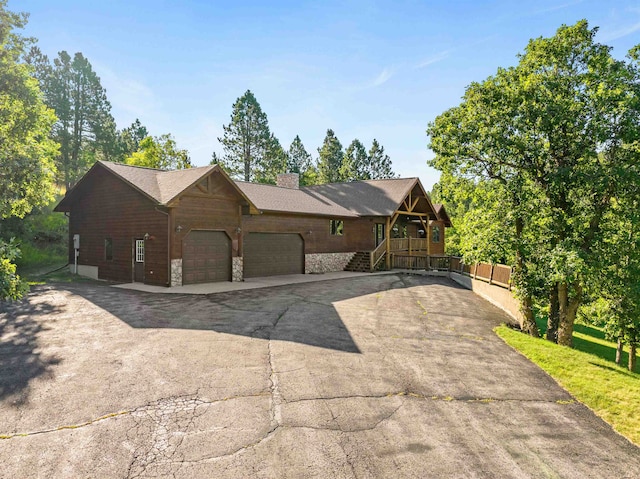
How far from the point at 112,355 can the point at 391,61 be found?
1278cm

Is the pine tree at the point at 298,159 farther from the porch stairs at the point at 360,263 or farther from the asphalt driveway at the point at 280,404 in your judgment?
the asphalt driveway at the point at 280,404

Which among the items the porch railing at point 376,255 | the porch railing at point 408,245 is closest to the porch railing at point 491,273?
the porch railing at point 376,255

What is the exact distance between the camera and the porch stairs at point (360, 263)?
27.1 m

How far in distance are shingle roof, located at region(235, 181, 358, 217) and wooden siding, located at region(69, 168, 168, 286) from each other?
548 cm

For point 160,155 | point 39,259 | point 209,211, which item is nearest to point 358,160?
point 160,155

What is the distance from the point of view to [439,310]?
14000 mm

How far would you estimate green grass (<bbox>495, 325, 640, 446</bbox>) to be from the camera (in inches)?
240

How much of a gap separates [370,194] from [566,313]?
732 inches

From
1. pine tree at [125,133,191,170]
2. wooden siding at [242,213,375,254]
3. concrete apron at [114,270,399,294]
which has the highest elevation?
pine tree at [125,133,191,170]

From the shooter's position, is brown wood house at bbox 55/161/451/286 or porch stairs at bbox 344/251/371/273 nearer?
brown wood house at bbox 55/161/451/286

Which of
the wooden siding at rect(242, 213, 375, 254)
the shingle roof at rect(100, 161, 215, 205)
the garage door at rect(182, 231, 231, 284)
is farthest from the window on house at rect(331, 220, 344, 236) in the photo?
the shingle roof at rect(100, 161, 215, 205)

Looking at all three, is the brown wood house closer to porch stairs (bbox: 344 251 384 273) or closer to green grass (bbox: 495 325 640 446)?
porch stairs (bbox: 344 251 384 273)

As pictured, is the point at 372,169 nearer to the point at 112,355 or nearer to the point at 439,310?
the point at 439,310

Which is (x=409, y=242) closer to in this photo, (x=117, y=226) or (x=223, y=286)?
(x=223, y=286)
